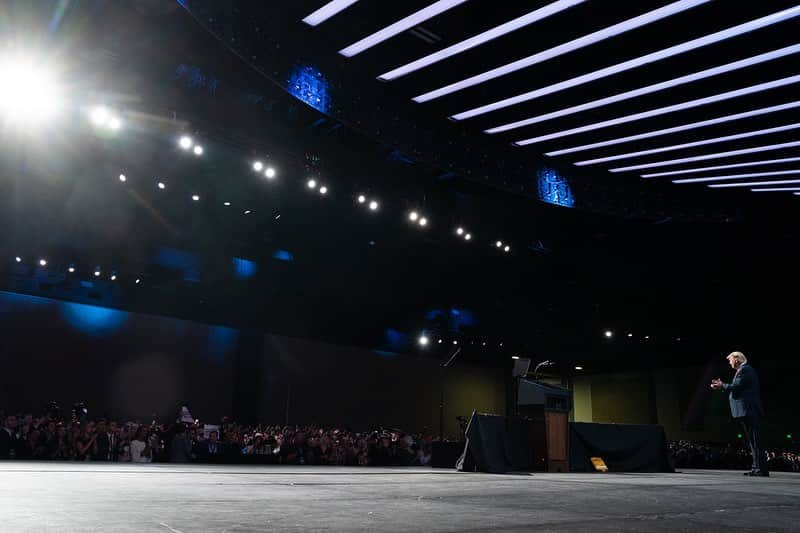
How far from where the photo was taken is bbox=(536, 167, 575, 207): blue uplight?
234 inches

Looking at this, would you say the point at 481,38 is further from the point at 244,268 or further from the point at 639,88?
the point at 244,268

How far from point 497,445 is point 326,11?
13.9 ft

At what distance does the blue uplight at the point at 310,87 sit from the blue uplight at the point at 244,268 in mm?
10056

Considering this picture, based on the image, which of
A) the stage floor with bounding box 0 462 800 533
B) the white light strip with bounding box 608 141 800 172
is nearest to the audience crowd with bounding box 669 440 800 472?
the white light strip with bounding box 608 141 800 172

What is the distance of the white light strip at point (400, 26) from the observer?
3.90m

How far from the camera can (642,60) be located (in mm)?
4207

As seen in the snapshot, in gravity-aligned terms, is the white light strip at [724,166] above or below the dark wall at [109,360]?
above

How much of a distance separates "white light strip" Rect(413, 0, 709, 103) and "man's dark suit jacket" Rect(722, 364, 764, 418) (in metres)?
3.55

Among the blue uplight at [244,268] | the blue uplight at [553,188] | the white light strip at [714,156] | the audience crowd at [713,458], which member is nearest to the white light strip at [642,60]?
the blue uplight at [553,188]

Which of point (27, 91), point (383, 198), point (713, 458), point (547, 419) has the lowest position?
point (713, 458)

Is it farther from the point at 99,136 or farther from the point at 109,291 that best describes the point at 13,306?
the point at 99,136

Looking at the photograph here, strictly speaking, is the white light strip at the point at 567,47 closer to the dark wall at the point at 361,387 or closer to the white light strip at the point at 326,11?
the white light strip at the point at 326,11

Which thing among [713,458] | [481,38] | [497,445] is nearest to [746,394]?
[497,445]

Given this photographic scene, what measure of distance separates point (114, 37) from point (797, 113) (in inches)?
261
